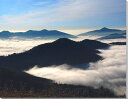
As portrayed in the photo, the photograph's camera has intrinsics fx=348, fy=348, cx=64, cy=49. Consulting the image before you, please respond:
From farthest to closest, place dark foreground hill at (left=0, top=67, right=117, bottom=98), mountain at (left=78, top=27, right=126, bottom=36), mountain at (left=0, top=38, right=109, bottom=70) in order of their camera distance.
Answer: mountain at (left=0, top=38, right=109, bottom=70), mountain at (left=78, top=27, right=126, bottom=36), dark foreground hill at (left=0, top=67, right=117, bottom=98)

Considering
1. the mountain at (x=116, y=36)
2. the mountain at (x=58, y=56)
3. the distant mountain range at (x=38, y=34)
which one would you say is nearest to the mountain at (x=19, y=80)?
the mountain at (x=58, y=56)

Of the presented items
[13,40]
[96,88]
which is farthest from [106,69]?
[13,40]

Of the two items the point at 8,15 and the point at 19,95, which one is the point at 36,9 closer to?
the point at 8,15

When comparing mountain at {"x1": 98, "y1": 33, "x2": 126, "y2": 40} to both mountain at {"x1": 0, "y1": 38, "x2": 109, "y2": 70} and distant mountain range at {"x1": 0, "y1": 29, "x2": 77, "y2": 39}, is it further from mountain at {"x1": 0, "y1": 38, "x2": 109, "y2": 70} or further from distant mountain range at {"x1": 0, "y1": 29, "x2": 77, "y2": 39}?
distant mountain range at {"x1": 0, "y1": 29, "x2": 77, "y2": 39}

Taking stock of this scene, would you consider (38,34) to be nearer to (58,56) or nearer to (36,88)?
(58,56)

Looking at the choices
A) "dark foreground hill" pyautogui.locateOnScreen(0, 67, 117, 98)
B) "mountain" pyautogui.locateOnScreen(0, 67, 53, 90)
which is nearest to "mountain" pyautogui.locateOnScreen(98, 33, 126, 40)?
A: "dark foreground hill" pyautogui.locateOnScreen(0, 67, 117, 98)
